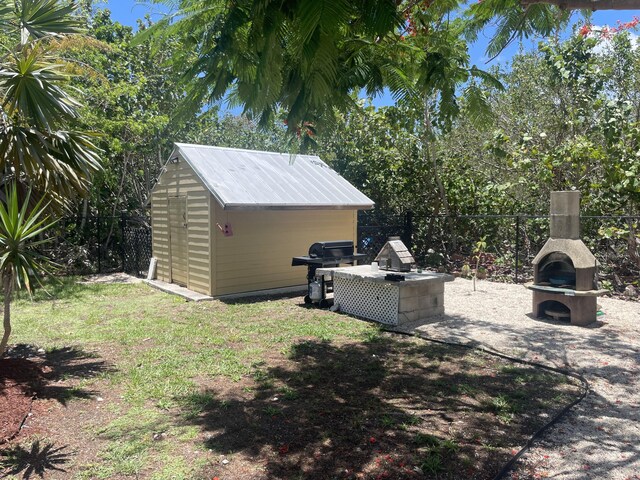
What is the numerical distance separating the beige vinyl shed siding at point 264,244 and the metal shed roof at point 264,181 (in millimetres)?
371

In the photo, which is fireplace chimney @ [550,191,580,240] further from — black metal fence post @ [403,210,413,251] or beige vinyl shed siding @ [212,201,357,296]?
black metal fence post @ [403,210,413,251]

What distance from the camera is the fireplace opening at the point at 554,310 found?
733cm

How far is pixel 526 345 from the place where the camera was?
617cm

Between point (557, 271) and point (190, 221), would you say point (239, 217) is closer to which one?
point (190, 221)

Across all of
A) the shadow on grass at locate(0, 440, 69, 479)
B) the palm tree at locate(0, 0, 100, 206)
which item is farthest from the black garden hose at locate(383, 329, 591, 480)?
the palm tree at locate(0, 0, 100, 206)

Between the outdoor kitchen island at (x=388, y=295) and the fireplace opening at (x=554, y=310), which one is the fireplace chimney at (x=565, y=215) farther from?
the outdoor kitchen island at (x=388, y=295)

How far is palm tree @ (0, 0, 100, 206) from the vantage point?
487 cm

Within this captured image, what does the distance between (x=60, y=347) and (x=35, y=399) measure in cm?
194

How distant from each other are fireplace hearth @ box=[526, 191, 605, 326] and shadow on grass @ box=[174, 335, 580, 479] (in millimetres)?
2416

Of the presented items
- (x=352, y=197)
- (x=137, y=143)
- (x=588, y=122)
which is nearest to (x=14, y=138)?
(x=352, y=197)

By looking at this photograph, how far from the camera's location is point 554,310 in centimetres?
750

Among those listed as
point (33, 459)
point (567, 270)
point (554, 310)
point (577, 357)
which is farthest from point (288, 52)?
point (554, 310)

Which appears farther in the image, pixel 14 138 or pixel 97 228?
pixel 97 228

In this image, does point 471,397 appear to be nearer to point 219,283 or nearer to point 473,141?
point 219,283
